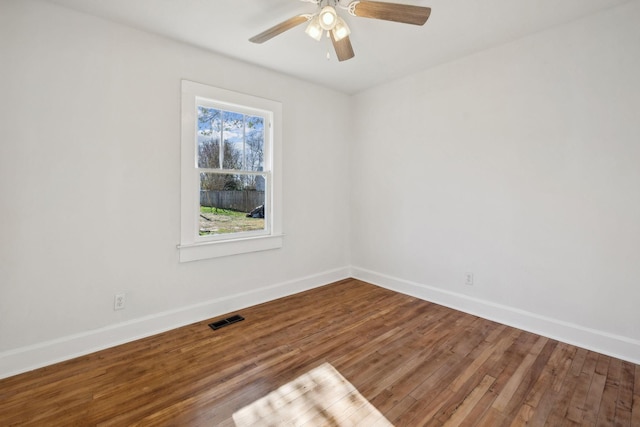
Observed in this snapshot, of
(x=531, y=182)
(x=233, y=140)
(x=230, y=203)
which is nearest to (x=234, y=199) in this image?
(x=230, y=203)

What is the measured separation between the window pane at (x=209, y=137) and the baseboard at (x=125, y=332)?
143 cm

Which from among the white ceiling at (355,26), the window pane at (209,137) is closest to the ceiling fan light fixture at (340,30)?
the white ceiling at (355,26)

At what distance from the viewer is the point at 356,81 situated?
3729 millimetres

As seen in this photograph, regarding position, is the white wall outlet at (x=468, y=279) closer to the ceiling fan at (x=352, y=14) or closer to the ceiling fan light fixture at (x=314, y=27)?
the ceiling fan at (x=352, y=14)

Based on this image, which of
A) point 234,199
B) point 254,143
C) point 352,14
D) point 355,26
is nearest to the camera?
point 352,14

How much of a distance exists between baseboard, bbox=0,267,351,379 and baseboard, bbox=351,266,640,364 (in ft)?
4.97

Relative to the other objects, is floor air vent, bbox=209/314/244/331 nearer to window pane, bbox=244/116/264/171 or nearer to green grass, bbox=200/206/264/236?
green grass, bbox=200/206/264/236

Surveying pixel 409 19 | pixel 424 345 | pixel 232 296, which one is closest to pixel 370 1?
pixel 409 19

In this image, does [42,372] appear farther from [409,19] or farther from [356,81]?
[356,81]

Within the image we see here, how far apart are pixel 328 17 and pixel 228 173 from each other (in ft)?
6.08

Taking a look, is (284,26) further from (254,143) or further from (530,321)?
(530,321)

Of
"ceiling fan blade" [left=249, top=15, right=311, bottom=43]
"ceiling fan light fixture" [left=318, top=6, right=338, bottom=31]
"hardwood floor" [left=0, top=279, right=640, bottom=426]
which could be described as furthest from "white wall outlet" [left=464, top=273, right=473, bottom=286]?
"ceiling fan blade" [left=249, top=15, right=311, bottom=43]

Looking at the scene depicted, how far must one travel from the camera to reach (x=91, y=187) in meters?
2.33

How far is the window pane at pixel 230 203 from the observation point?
3008mm
